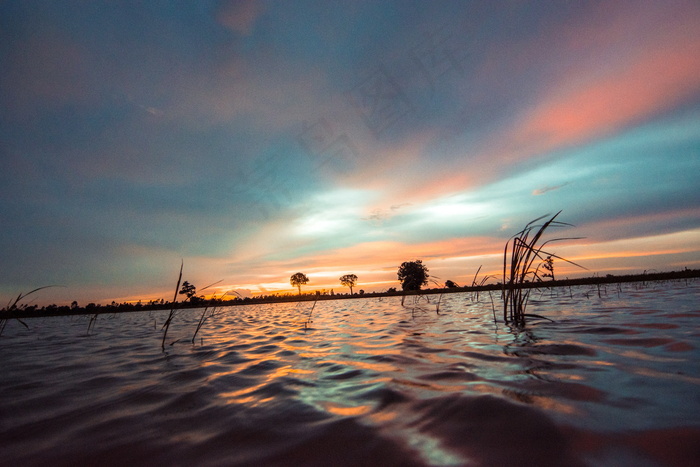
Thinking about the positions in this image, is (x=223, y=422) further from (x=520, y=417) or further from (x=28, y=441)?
(x=520, y=417)

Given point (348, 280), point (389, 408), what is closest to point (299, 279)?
point (348, 280)

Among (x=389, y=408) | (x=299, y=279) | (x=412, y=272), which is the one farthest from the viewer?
(x=299, y=279)

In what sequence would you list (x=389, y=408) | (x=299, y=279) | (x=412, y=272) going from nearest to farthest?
1. (x=389, y=408)
2. (x=412, y=272)
3. (x=299, y=279)

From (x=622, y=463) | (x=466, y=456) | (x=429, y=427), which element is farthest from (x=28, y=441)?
(x=622, y=463)

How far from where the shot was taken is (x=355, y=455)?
1.66 metres

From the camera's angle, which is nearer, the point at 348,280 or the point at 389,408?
the point at 389,408

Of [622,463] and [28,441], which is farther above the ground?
[622,463]

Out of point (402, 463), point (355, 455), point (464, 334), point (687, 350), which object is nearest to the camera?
point (402, 463)

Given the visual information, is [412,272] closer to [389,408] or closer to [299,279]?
[299,279]

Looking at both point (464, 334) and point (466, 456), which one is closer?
point (466, 456)

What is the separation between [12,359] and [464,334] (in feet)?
26.9

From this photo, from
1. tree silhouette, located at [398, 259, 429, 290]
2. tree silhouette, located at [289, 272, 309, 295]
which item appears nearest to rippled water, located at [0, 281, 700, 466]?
tree silhouette, located at [398, 259, 429, 290]

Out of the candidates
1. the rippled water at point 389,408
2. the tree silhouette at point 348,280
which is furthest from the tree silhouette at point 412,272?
the rippled water at point 389,408

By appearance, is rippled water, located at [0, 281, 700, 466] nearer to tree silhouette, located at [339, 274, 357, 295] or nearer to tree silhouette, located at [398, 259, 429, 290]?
tree silhouette, located at [398, 259, 429, 290]
